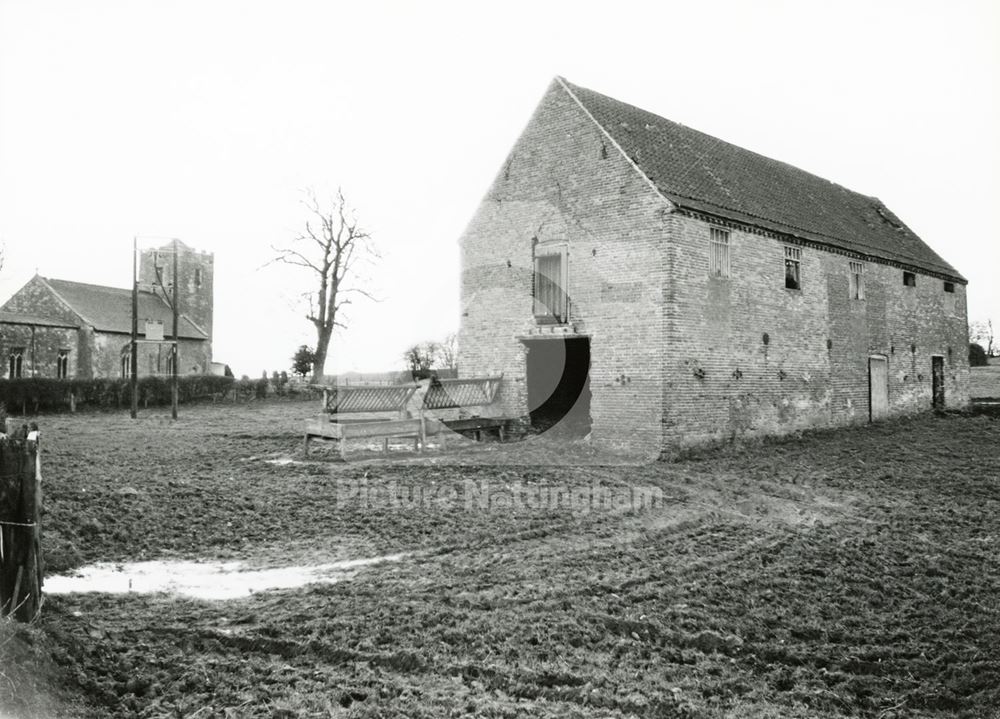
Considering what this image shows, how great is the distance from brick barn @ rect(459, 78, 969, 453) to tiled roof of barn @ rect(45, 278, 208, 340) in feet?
123

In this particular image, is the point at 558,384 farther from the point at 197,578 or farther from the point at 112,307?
the point at 112,307

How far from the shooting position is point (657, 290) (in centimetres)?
1550

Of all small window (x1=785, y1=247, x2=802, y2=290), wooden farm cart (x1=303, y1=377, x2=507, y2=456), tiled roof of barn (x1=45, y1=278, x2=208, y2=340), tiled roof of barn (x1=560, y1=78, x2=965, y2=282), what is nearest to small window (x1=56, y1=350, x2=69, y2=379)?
tiled roof of barn (x1=45, y1=278, x2=208, y2=340)

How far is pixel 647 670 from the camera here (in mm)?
4695

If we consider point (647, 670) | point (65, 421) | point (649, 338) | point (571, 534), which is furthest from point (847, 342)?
point (65, 421)

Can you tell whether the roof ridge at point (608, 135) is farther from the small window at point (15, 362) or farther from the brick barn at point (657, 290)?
the small window at point (15, 362)

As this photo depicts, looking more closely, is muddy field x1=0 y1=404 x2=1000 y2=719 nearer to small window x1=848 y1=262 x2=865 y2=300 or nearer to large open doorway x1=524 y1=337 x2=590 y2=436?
large open doorway x1=524 y1=337 x2=590 y2=436

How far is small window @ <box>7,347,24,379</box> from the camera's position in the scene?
1623 inches

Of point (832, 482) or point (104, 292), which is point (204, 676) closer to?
point (832, 482)

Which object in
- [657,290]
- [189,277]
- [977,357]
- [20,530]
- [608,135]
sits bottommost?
[20,530]

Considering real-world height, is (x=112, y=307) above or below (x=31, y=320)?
above

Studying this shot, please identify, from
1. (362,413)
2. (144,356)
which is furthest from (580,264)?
(144,356)

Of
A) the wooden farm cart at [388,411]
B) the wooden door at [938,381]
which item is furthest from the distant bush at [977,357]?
the wooden farm cart at [388,411]

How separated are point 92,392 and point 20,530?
96.1 ft
